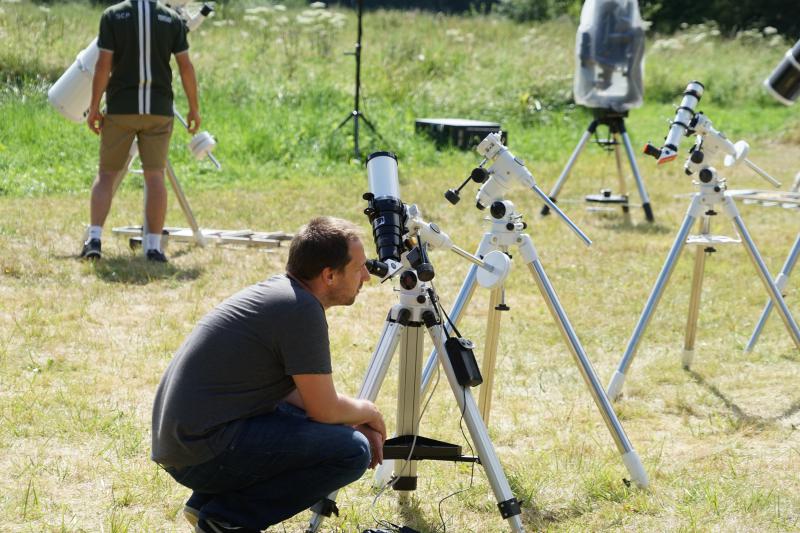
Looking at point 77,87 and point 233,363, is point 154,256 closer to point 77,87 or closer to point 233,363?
point 77,87

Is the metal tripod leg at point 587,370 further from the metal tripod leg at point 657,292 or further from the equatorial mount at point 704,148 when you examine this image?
the equatorial mount at point 704,148

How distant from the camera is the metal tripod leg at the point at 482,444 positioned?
3.47m

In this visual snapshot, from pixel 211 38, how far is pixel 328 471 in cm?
1539

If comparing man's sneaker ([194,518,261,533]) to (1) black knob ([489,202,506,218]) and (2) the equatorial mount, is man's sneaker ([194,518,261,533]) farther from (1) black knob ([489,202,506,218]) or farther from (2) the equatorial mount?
(2) the equatorial mount

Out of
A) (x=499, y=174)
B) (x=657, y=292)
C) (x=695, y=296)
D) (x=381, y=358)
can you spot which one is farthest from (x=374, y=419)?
(x=695, y=296)

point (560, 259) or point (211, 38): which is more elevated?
point (211, 38)

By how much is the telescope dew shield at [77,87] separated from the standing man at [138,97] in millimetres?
355

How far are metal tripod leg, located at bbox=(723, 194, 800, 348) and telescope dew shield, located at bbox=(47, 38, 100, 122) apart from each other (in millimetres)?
4761

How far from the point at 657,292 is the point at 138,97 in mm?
4004

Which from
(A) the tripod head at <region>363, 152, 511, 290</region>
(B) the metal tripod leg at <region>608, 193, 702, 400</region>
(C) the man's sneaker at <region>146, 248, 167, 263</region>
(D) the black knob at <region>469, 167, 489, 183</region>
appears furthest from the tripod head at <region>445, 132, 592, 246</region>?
(C) the man's sneaker at <region>146, 248, 167, 263</region>

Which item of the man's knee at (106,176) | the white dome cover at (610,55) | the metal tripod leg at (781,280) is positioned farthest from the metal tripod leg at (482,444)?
the white dome cover at (610,55)

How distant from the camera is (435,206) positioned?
1035 centimetres

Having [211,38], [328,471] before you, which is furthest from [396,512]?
[211,38]

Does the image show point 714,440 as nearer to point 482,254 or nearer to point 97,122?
point 482,254
